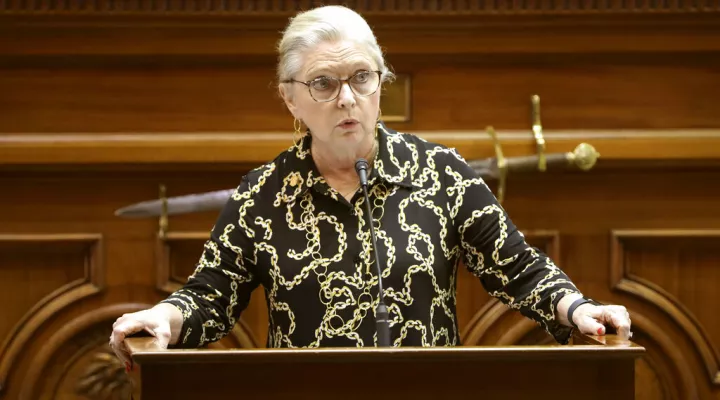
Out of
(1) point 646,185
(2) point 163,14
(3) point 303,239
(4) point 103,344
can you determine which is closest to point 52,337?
(4) point 103,344

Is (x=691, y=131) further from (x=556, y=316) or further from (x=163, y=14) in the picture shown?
(x=163, y=14)

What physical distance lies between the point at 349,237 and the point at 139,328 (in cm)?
47

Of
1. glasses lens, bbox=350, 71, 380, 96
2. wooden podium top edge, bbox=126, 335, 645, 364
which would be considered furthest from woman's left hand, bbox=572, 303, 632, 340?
glasses lens, bbox=350, 71, 380, 96

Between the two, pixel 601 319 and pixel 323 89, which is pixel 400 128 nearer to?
pixel 323 89

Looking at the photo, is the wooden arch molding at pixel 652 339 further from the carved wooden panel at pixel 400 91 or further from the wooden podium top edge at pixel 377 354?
the wooden podium top edge at pixel 377 354

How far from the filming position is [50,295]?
117 inches

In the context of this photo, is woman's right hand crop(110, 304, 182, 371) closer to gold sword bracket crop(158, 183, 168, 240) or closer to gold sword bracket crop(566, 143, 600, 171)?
gold sword bracket crop(158, 183, 168, 240)

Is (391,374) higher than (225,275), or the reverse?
(225,275)

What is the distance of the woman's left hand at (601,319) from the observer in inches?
67.3

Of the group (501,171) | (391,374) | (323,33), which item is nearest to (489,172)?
(501,171)

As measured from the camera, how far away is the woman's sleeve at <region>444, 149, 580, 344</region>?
6.36ft

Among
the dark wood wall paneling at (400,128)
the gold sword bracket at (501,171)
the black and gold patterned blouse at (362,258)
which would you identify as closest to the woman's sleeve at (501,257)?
the black and gold patterned blouse at (362,258)

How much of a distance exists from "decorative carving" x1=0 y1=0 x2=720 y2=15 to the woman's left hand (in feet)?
4.33

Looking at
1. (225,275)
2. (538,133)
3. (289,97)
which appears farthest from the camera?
(538,133)
